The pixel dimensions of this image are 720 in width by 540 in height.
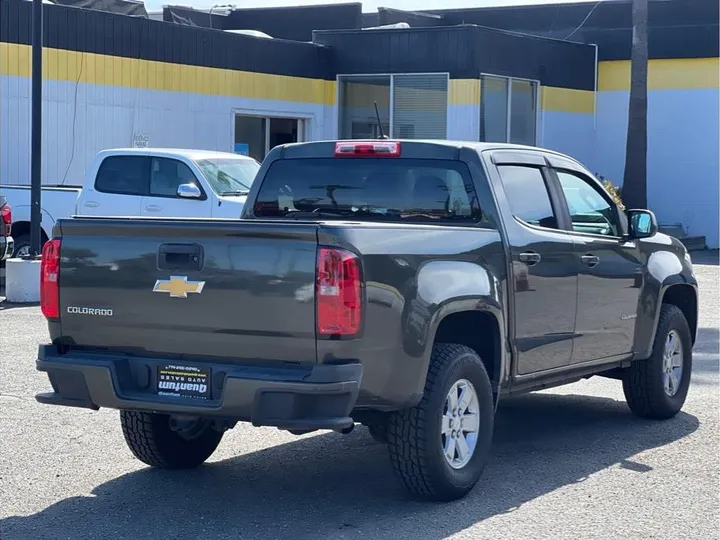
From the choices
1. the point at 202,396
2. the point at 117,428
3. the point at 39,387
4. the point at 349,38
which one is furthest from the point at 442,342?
the point at 349,38

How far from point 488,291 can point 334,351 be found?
1301mm

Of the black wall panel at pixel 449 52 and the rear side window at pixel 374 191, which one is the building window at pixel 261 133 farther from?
the rear side window at pixel 374 191

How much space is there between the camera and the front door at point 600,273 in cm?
758

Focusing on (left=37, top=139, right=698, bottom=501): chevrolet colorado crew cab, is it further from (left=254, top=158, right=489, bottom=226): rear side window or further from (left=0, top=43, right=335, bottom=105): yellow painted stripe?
(left=0, top=43, right=335, bottom=105): yellow painted stripe

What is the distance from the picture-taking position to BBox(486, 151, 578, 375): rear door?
22.7 feet

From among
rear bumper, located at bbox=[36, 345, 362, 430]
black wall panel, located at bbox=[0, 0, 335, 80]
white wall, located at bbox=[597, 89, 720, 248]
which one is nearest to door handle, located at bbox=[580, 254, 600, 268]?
rear bumper, located at bbox=[36, 345, 362, 430]

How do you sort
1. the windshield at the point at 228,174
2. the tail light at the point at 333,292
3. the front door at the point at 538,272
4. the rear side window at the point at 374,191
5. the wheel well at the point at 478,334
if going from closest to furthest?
1. the tail light at the point at 333,292
2. the wheel well at the point at 478,334
3. the front door at the point at 538,272
4. the rear side window at the point at 374,191
5. the windshield at the point at 228,174

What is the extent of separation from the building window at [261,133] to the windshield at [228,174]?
801 cm

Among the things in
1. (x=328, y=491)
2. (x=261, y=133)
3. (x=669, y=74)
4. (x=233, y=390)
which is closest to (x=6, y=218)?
(x=328, y=491)

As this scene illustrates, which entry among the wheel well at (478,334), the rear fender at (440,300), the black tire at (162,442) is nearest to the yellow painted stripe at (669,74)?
the wheel well at (478,334)

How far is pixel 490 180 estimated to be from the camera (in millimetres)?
6961

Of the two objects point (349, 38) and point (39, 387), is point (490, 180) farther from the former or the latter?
point (349, 38)

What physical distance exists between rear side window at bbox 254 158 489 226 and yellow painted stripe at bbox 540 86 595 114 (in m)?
19.8

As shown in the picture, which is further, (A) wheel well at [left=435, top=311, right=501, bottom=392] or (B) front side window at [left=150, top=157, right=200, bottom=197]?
(B) front side window at [left=150, top=157, right=200, bottom=197]
